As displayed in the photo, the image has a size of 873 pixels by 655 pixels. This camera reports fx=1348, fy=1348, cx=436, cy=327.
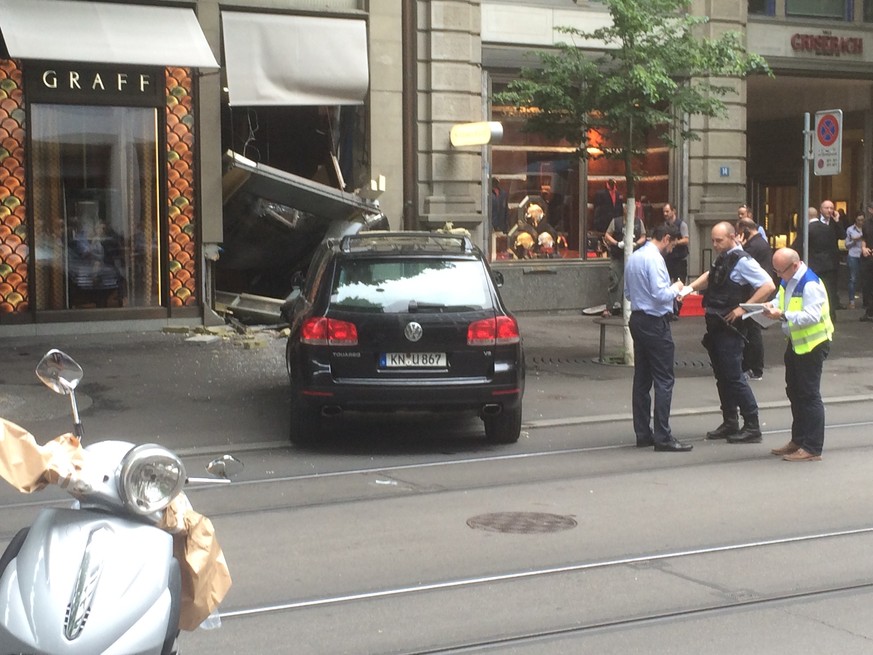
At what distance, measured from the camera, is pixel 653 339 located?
10.5 m

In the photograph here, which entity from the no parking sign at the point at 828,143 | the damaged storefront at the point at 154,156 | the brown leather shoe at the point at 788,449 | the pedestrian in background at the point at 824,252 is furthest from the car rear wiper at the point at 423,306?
the pedestrian in background at the point at 824,252

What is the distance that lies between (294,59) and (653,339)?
9453 mm

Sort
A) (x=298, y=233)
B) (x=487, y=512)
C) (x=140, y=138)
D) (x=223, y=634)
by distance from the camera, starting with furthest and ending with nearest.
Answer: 1. (x=298, y=233)
2. (x=140, y=138)
3. (x=487, y=512)
4. (x=223, y=634)

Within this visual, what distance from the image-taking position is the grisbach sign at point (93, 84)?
54.9ft

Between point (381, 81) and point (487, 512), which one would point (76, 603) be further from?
point (381, 81)

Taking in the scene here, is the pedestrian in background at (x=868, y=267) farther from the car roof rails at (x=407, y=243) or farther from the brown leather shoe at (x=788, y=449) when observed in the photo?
the car roof rails at (x=407, y=243)

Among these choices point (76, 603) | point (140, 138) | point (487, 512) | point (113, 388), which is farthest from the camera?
point (140, 138)

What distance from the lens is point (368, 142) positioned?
19.6m

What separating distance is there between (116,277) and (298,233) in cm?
265

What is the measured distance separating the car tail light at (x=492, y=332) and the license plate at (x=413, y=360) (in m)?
0.26

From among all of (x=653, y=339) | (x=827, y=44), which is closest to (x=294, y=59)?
(x=653, y=339)

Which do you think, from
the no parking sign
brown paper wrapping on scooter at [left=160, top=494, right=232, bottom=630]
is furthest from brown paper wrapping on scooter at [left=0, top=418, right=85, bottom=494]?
the no parking sign

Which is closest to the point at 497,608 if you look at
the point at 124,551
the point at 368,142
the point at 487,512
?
the point at 487,512

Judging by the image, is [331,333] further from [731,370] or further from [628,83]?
[628,83]
